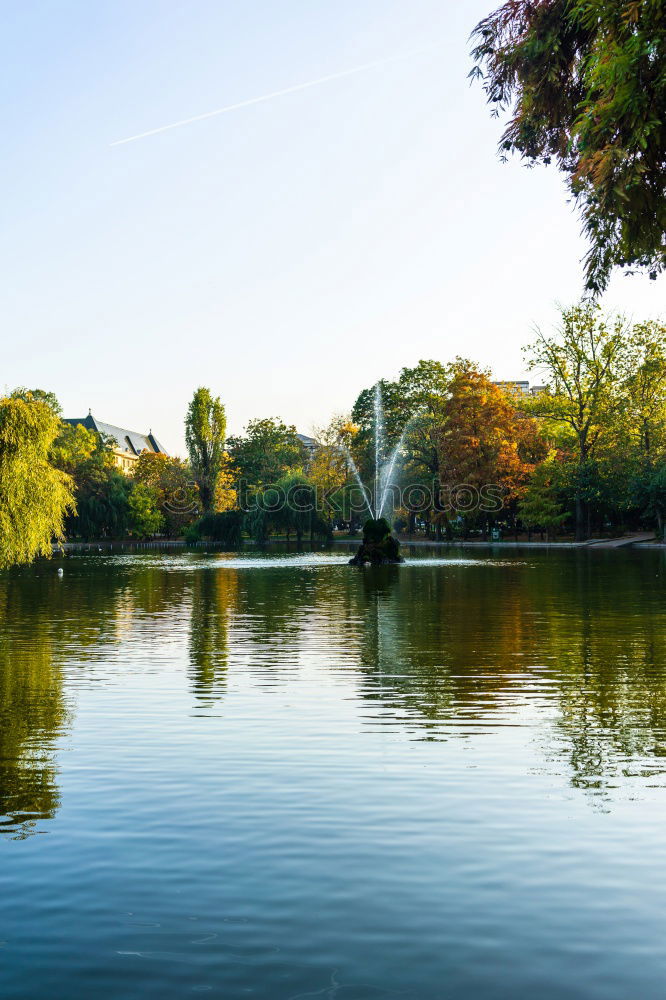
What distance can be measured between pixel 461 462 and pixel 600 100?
65.3 meters

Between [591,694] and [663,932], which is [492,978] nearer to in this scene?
[663,932]

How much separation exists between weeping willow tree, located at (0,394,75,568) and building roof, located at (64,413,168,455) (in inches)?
4642

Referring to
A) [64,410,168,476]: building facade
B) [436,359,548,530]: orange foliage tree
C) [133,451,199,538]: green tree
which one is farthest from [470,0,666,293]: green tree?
[64,410,168,476]: building facade

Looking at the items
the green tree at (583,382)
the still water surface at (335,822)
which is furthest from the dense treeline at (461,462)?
the still water surface at (335,822)

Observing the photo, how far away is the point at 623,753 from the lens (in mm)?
8789

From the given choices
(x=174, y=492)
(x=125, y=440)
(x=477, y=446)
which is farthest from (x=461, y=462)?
(x=125, y=440)

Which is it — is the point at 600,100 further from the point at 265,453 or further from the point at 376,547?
the point at 265,453

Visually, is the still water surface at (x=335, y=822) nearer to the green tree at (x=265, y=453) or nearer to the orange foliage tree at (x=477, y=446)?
the orange foliage tree at (x=477, y=446)

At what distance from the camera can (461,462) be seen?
7244 centimetres

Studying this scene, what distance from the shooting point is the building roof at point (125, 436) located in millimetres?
152500

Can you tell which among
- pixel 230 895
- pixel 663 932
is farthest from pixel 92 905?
pixel 663 932

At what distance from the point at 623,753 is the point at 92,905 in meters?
5.12

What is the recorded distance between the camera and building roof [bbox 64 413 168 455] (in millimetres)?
152500

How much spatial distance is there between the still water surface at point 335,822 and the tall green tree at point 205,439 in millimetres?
73913
